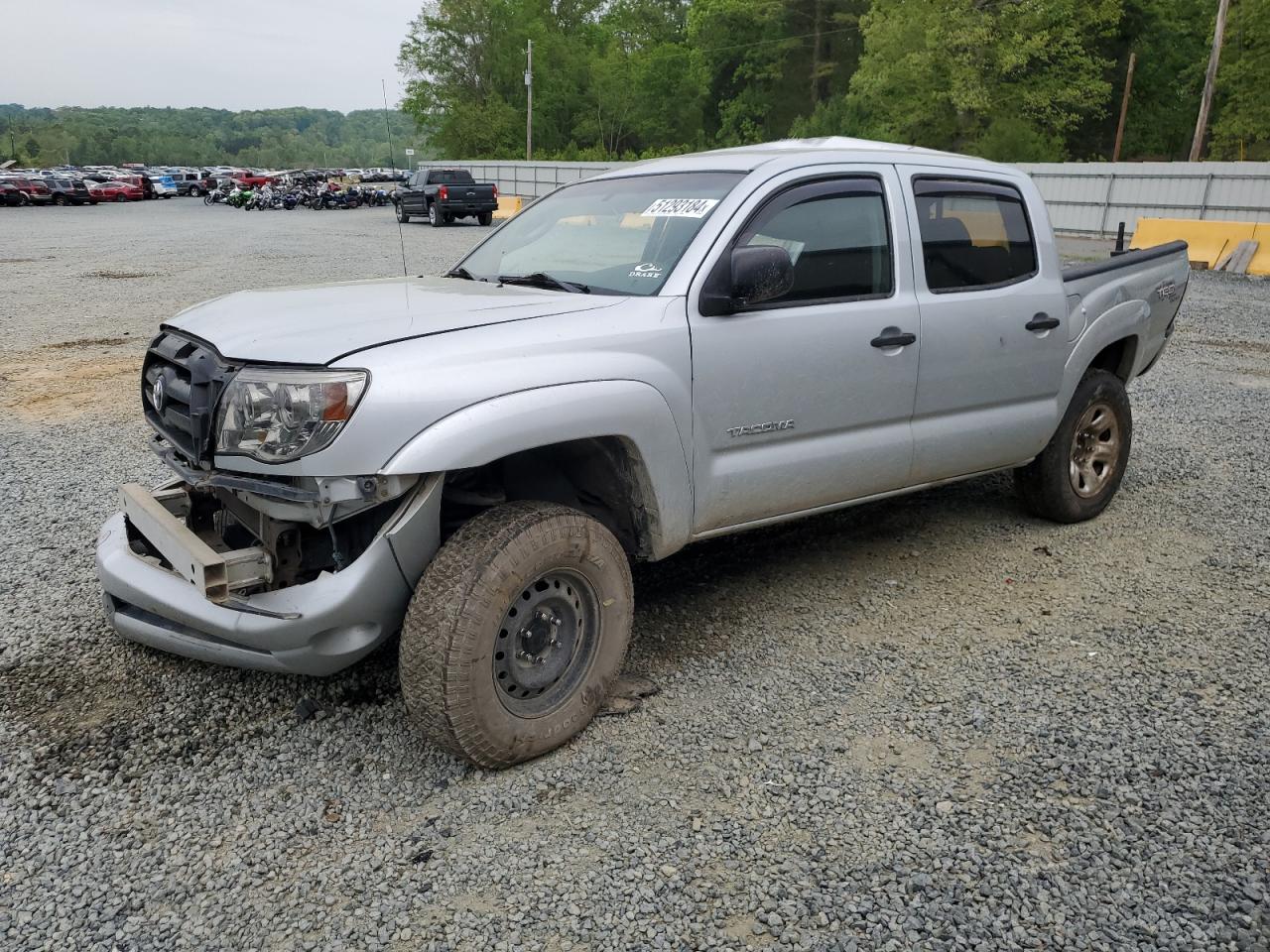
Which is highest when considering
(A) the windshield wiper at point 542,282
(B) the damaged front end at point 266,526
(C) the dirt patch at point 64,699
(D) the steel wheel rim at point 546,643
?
(A) the windshield wiper at point 542,282

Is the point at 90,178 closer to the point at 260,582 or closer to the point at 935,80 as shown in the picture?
the point at 935,80

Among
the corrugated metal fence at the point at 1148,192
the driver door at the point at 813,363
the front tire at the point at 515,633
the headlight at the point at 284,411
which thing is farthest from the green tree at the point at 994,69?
the headlight at the point at 284,411

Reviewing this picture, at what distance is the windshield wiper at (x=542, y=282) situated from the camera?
3.71m

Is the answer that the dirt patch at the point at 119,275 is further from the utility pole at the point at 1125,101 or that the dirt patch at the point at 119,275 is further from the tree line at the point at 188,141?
the tree line at the point at 188,141

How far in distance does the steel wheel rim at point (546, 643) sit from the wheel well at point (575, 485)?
36 centimetres

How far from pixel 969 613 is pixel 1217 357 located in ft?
25.1

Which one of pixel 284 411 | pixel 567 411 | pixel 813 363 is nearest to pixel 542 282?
pixel 567 411

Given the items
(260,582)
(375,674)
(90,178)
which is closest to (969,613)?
(375,674)

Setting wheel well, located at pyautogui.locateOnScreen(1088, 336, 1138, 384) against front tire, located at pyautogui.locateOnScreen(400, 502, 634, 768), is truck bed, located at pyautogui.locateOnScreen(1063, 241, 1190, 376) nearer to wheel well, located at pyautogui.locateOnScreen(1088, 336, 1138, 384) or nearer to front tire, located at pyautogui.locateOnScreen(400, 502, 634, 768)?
wheel well, located at pyautogui.locateOnScreen(1088, 336, 1138, 384)

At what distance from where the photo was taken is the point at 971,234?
4492 millimetres

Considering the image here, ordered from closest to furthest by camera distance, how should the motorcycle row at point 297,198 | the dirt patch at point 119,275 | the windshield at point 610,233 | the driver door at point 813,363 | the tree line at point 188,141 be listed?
the driver door at point 813,363, the windshield at point 610,233, the dirt patch at point 119,275, the motorcycle row at point 297,198, the tree line at point 188,141

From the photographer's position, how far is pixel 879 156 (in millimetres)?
4191

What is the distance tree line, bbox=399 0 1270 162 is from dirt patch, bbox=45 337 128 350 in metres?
36.3

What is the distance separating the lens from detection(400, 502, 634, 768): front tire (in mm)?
2900
